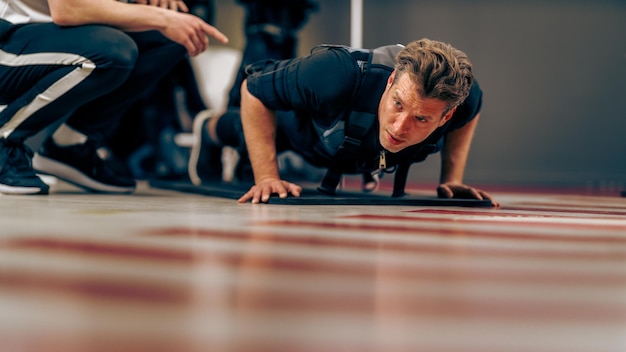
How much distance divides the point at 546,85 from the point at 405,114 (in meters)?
3.67

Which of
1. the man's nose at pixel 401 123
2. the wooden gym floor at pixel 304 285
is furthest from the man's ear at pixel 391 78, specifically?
the wooden gym floor at pixel 304 285

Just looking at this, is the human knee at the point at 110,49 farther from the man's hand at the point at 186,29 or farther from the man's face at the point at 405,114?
the man's face at the point at 405,114

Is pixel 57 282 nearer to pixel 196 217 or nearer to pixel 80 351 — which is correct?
pixel 80 351

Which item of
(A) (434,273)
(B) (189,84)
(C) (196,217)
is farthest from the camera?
(B) (189,84)

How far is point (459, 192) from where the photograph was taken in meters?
2.34

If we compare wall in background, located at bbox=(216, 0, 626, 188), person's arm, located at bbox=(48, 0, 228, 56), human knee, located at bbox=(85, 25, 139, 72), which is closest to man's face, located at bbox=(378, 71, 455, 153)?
person's arm, located at bbox=(48, 0, 228, 56)

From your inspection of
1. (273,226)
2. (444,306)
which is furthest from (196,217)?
(444,306)

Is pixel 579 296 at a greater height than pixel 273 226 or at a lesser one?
greater

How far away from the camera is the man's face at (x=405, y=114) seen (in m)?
1.81

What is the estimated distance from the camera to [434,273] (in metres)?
0.94

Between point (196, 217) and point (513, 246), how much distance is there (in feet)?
2.34

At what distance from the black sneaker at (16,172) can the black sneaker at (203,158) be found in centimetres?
110

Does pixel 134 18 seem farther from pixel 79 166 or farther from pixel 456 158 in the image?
pixel 456 158

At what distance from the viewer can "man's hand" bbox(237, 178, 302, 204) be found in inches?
80.2
